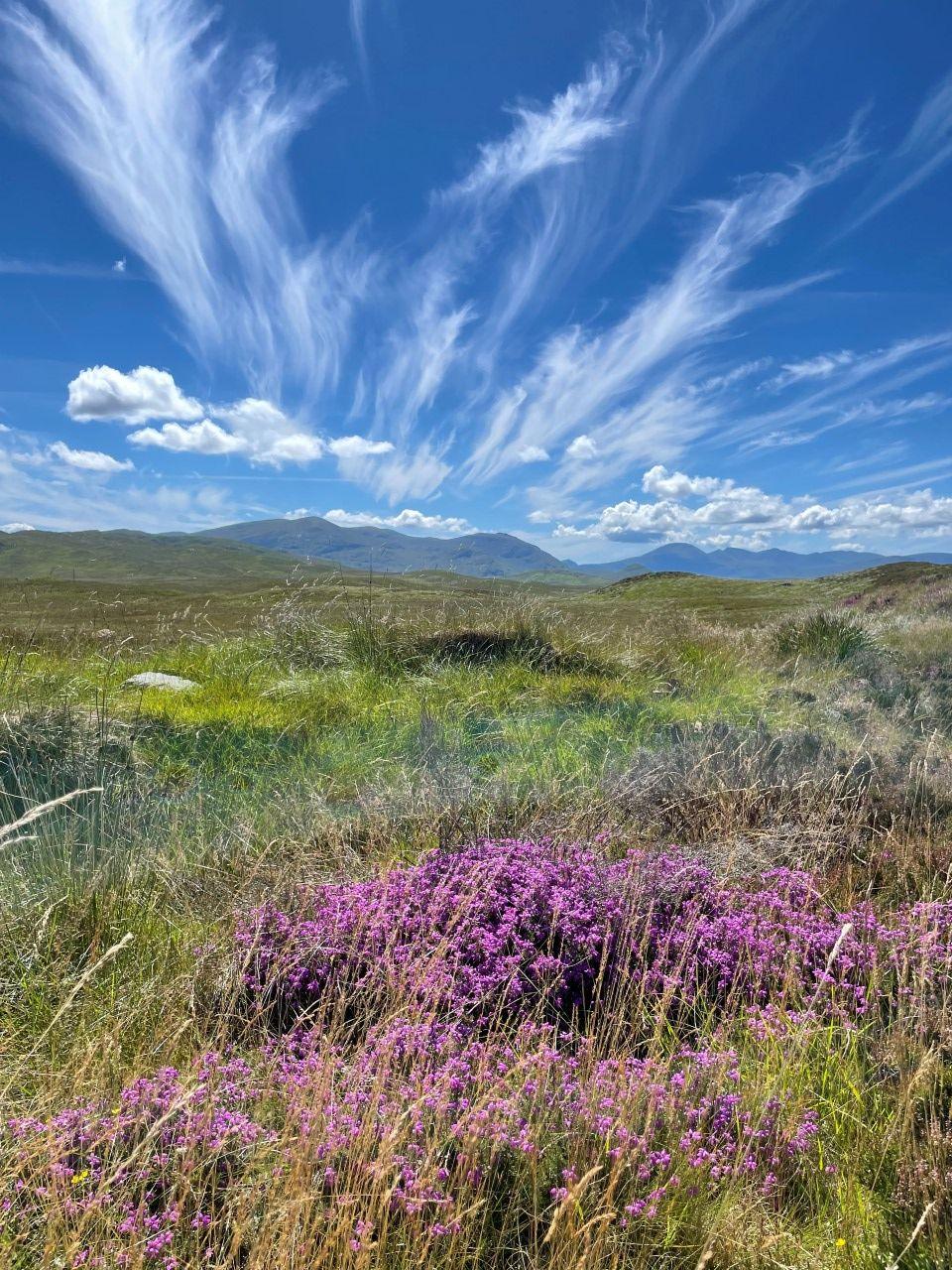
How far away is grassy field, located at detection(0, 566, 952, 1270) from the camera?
179 cm

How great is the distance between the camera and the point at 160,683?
33.6 ft

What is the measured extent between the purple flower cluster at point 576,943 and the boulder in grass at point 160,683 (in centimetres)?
735

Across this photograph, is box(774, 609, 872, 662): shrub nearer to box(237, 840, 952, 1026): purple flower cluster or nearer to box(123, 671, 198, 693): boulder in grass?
box(237, 840, 952, 1026): purple flower cluster

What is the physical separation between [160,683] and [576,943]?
28.7ft

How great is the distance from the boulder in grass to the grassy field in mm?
2747

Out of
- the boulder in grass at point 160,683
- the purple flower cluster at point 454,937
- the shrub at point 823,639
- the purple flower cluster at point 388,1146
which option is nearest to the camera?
the purple flower cluster at point 388,1146

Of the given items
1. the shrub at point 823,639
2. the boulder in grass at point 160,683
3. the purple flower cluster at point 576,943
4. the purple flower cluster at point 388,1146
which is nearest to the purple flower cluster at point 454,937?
the purple flower cluster at point 576,943

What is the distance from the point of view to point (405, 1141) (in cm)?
194

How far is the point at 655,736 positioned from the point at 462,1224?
236 inches

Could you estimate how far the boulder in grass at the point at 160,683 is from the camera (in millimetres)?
9898

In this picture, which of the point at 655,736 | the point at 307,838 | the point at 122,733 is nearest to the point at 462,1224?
the point at 307,838

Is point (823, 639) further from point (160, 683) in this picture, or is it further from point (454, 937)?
point (454, 937)

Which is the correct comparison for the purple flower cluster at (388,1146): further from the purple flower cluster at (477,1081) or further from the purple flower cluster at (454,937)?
the purple flower cluster at (454,937)

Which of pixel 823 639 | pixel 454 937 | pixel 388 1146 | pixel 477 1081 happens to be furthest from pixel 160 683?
pixel 823 639
